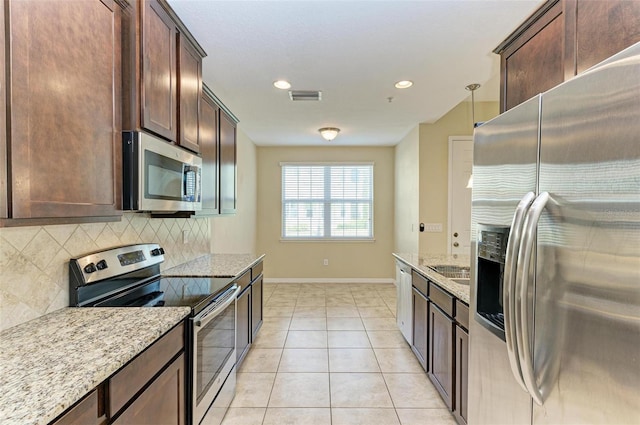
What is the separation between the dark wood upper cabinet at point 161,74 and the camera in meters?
1.47

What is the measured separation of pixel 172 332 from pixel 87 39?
4.18 ft

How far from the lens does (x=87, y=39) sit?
4.08 ft

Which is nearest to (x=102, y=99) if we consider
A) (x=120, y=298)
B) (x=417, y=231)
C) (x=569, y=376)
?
(x=120, y=298)

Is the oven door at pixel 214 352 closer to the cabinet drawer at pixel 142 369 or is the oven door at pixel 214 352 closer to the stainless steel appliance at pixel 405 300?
the cabinet drawer at pixel 142 369

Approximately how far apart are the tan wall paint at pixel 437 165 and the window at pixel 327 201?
161 cm

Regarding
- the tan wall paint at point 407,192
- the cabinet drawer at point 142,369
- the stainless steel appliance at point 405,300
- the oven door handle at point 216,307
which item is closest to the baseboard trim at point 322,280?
the tan wall paint at point 407,192

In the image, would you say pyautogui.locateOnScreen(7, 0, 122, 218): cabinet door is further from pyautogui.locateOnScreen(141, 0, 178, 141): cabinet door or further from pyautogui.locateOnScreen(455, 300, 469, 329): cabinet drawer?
pyautogui.locateOnScreen(455, 300, 469, 329): cabinet drawer

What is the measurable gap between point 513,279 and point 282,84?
8.48 ft

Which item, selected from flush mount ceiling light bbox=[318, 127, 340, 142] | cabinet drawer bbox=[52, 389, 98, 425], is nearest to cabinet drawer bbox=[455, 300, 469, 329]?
cabinet drawer bbox=[52, 389, 98, 425]

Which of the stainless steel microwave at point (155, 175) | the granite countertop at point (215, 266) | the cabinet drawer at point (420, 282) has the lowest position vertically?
the cabinet drawer at point (420, 282)

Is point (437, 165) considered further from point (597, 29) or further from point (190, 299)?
point (190, 299)

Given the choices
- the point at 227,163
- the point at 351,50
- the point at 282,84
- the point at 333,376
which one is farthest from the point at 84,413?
the point at 282,84

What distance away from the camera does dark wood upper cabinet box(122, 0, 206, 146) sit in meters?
1.47

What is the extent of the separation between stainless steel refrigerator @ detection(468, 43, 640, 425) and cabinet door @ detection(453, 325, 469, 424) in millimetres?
573
